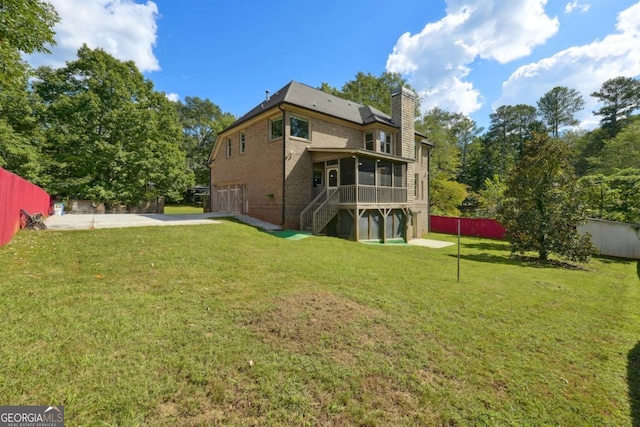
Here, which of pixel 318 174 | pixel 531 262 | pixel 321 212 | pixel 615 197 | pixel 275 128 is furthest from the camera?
pixel 615 197

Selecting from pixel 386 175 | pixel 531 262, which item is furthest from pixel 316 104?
pixel 531 262

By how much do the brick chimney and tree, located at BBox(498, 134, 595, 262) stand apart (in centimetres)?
619

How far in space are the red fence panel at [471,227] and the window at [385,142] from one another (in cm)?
936

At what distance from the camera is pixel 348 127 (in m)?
17.8

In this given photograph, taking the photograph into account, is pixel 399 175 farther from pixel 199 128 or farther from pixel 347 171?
pixel 199 128

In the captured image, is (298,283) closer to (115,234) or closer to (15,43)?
(115,234)

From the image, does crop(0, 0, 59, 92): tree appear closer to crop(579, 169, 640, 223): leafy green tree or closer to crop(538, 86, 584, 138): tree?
A: crop(579, 169, 640, 223): leafy green tree

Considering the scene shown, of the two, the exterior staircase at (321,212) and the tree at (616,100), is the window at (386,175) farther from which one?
the tree at (616,100)

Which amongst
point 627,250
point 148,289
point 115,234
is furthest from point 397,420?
point 627,250

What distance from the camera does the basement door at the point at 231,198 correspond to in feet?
61.8

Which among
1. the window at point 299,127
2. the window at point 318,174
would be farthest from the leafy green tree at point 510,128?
the window at point 299,127

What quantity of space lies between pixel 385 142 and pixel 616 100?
168 ft

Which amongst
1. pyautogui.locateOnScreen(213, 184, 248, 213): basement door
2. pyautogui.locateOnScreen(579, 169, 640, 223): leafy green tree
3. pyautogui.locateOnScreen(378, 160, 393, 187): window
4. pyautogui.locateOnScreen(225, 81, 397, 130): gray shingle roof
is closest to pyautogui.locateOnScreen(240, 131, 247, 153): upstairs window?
pyautogui.locateOnScreen(225, 81, 397, 130): gray shingle roof

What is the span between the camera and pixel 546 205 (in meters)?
12.8
